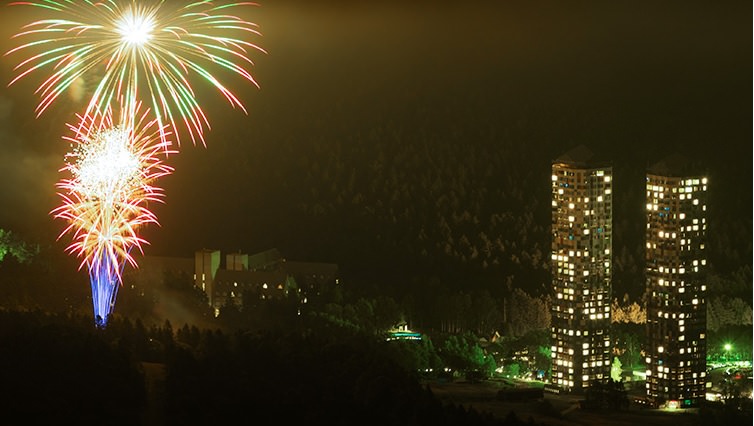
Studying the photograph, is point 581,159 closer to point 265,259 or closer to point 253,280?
point 253,280

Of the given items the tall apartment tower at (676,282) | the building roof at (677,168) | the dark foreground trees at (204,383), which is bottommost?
the dark foreground trees at (204,383)

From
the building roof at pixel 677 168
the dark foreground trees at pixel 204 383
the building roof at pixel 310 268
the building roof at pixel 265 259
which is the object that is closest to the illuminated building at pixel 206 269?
the building roof at pixel 265 259

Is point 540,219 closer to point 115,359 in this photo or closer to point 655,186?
point 655,186

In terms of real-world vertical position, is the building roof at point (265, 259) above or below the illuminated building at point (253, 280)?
above

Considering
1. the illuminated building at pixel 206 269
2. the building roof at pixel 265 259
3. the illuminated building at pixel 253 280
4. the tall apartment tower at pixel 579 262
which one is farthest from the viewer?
the building roof at pixel 265 259

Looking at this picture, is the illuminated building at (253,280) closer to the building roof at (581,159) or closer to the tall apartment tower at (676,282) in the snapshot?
the building roof at (581,159)

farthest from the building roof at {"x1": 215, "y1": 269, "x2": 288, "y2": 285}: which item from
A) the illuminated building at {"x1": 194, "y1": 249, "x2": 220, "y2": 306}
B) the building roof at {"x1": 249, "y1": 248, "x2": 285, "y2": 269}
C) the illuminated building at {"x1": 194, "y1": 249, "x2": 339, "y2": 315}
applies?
the building roof at {"x1": 249, "y1": 248, "x2": 285, "y2": 269}

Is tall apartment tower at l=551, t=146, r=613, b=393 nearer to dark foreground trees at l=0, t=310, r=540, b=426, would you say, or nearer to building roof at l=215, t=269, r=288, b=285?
dark foreground trees at l=0, t=310, r=540, b=426
